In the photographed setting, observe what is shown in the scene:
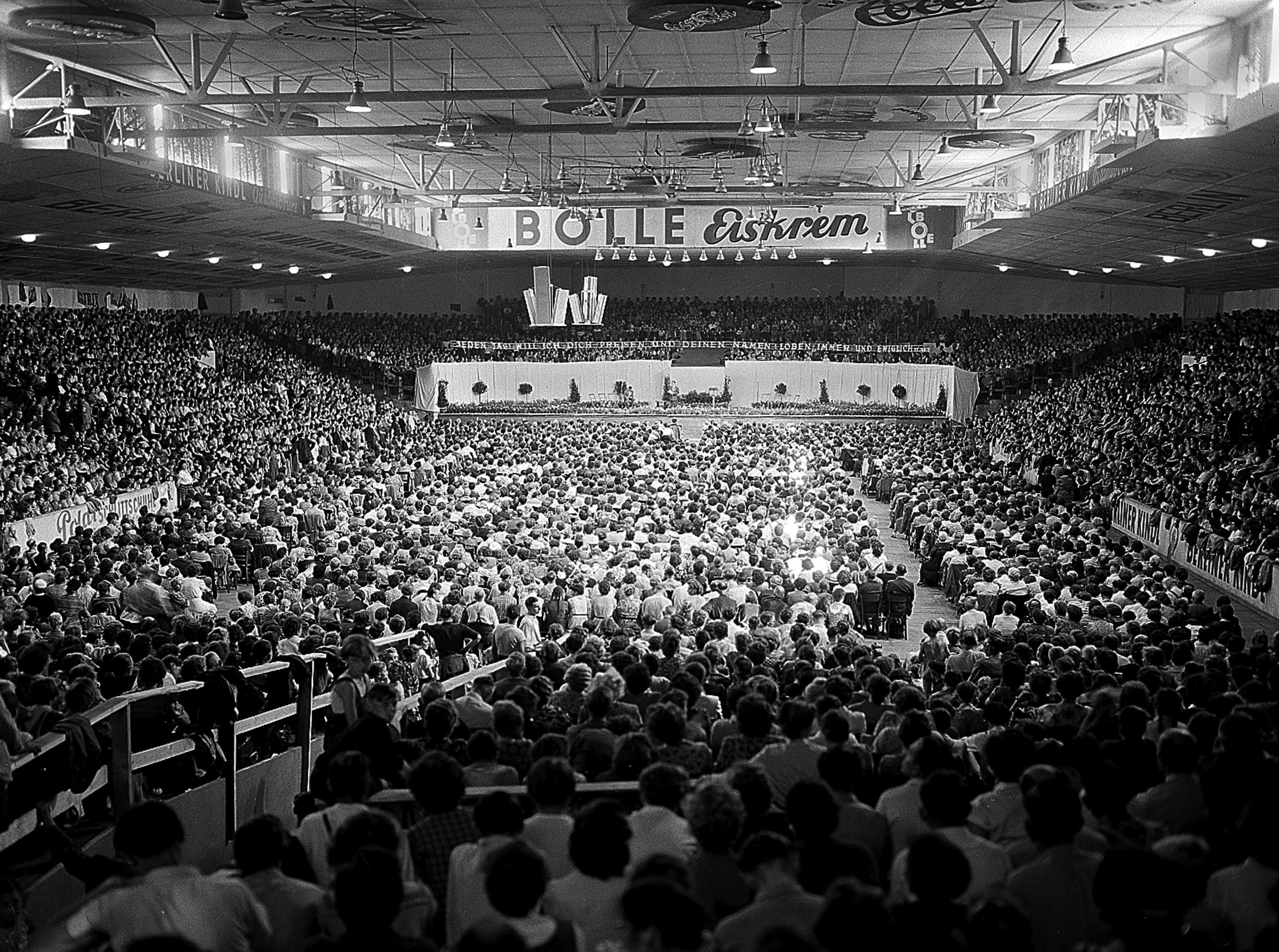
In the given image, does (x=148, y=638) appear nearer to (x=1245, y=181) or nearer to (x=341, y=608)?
(x=341, y=608)

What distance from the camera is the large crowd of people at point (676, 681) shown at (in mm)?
4156

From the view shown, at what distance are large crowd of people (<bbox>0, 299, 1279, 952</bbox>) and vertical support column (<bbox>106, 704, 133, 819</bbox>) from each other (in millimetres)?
164

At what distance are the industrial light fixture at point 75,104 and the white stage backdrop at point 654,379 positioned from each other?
3089 centimetres

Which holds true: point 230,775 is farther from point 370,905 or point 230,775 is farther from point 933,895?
point 933,895

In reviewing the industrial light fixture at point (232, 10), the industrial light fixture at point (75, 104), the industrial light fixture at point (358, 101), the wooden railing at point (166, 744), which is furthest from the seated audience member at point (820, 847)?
the industrial light fixture at point (75, 104)

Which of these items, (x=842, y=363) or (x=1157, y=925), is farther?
(x=842, y=363)

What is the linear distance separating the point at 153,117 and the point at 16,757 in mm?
16494

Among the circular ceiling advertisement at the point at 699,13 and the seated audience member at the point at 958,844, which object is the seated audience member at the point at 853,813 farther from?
the circular ceiling advertisement at the point at 699,13

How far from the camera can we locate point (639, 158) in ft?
103

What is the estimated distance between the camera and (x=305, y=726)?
8.71 metres

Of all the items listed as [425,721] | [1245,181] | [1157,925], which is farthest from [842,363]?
[1157,925]

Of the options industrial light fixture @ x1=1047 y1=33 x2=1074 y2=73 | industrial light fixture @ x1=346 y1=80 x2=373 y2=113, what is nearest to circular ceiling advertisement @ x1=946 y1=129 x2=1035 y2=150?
industrial light fixture @ x1=1047 y1=33 x2=1074 y2=73

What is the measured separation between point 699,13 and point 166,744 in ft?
28.4

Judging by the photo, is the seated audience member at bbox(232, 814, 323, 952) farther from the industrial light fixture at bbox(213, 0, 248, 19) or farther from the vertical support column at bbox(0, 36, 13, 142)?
the vertical support column at bbox(0, 36, 13, 142)
